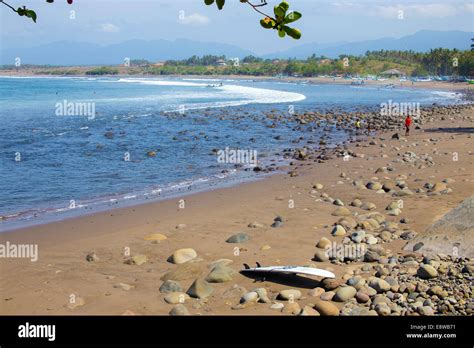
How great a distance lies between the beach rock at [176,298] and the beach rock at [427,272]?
367 cm

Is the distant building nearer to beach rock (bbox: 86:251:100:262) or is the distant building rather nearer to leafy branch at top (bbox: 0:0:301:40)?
beach rock (bbox: 86:251:100:262)

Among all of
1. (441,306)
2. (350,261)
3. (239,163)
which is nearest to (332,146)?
(239,163)

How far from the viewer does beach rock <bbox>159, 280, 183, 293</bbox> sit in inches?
330

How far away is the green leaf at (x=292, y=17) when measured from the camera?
288 cm

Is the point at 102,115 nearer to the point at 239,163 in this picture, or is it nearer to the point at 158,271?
the point at 239,163

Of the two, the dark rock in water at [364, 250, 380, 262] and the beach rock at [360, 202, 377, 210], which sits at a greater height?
the beach rock at [360, 202, 377, 210]

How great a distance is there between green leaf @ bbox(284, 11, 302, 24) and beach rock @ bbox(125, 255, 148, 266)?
7707mm

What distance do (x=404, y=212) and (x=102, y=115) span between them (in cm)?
3597

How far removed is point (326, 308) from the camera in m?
7.20

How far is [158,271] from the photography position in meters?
9.51

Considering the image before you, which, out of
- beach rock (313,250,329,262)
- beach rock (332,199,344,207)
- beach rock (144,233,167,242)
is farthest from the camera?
beach rock (332,199,344,207)

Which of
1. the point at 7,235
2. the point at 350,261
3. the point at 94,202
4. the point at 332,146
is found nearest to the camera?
the point at 350,261

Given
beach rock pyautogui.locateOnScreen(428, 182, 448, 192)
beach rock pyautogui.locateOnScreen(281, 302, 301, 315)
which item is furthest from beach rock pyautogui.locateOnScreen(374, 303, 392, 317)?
beach rock pyautogui.locateOnScreen(428, 182, 448, 192)
